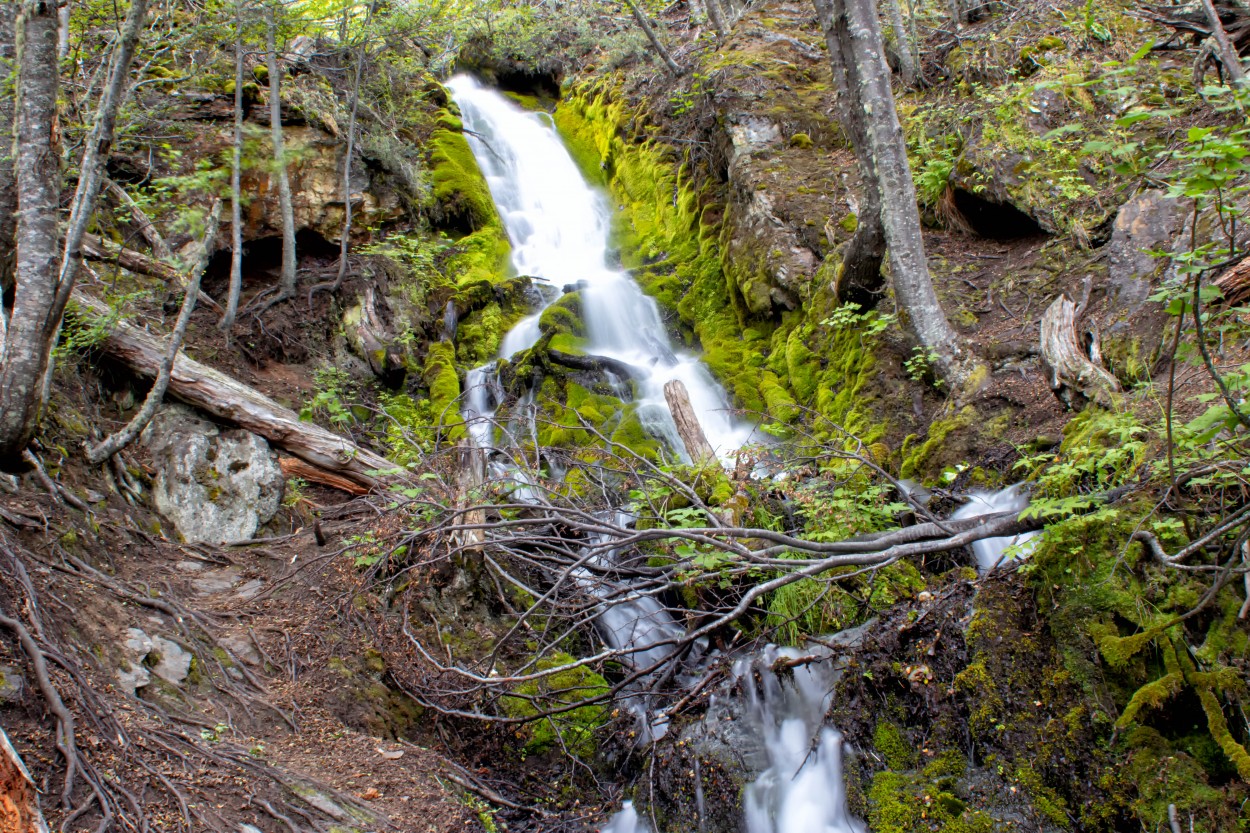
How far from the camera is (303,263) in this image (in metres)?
10.4

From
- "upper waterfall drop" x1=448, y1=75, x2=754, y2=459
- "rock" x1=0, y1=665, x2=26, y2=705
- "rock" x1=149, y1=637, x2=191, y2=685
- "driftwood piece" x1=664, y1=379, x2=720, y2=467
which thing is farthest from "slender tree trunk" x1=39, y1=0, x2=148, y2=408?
"driftwood piece" x1=664, y1=379, x2=720, y2=467

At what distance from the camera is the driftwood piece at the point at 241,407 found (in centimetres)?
655

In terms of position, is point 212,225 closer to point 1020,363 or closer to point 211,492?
point 211,492

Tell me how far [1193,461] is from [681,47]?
15.6 meters

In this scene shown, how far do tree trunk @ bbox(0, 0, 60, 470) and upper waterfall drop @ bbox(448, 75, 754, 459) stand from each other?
4387mm

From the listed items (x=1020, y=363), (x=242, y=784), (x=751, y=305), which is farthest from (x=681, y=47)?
(x=242, y=784)

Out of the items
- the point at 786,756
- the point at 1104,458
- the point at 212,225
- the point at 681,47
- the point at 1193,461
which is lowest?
the point at 786,756

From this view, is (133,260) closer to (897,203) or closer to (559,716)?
(559,716)

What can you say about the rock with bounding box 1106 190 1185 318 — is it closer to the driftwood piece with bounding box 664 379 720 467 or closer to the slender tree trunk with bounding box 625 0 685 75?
the driftwood piece with bounding box 664 379 720 467

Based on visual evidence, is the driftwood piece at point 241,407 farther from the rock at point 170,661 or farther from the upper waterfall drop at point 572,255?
the rock at point 170,661

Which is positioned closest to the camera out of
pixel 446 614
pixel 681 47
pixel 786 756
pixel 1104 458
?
pixel 1104 458

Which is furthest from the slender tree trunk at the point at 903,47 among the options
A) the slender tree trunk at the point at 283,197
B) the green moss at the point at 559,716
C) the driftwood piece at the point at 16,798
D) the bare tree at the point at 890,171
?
the driftwood piece at the point at 16,798

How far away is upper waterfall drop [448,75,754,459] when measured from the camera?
890cm

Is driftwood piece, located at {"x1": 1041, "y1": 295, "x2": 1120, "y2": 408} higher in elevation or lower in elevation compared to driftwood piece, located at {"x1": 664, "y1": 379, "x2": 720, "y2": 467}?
higher
